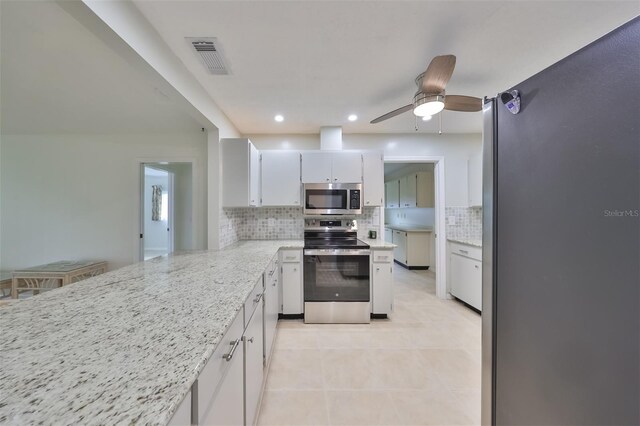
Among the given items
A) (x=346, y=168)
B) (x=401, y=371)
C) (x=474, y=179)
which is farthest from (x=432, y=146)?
(x=401, y=371)

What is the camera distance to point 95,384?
0.56 metres

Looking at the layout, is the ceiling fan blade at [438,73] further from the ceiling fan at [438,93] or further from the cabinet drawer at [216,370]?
the cabinet drawer at [216,370]

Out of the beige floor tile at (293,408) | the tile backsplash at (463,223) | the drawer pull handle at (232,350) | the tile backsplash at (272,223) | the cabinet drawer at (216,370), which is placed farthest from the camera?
the tile backsplash at (463,223)

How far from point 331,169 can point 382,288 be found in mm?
1586

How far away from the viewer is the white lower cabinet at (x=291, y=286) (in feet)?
9.14

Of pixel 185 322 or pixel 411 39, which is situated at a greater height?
pixel 411 39

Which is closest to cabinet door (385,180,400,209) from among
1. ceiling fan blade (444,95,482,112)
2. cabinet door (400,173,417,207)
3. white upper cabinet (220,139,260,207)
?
cabinet door (400,173,417,207)

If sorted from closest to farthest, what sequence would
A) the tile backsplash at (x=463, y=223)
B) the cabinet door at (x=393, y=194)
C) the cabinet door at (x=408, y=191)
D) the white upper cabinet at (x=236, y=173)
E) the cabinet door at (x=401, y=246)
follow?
the white upper cabinet at (x=236, y=173), the tile backsplash at (x=463, y=223), the cabinet door at (x=408, y=191), the cabinet door at (x=401, y=246), the cabinet door at (x=393, y=194)

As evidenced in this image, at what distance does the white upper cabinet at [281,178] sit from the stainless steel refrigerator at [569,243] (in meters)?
2.37

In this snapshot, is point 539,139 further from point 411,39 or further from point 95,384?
point 95,384

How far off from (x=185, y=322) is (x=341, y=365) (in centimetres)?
156

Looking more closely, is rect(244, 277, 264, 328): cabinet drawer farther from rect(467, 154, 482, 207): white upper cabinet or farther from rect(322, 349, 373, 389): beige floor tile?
rect(467, 154, 482, 207): white upper cabinet

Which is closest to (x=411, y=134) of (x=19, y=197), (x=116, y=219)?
(x=116, y=219)

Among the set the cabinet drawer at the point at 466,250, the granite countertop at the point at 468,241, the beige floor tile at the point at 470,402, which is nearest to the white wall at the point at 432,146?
the granite countertop at the point at 468,241
